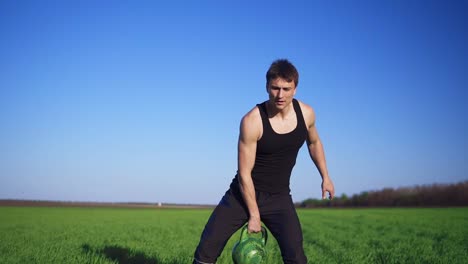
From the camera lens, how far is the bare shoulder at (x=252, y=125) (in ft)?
14.8

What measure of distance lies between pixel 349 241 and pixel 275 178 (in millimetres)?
7385

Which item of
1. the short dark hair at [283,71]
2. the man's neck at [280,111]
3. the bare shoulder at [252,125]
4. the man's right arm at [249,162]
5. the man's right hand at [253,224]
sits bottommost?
the man's right hand at [253,224]

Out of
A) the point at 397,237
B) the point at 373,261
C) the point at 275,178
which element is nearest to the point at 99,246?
the point at 373,261

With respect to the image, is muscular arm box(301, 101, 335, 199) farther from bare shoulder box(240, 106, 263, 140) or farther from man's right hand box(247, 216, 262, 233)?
man's right hand box(247, 216, 262, 233)

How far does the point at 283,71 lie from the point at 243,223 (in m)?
1.65

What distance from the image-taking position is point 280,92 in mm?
4348

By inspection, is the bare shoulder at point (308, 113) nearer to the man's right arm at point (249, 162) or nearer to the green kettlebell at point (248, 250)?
the man's right arm at point (249, 162)

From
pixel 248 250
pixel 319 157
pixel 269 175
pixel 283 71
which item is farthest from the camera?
pixel 319 157

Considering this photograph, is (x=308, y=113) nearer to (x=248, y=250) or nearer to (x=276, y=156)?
(x=276, y=156)

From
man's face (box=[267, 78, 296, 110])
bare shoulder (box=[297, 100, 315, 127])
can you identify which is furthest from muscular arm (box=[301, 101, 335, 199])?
man's face (box=[267, 78, 296, 110])

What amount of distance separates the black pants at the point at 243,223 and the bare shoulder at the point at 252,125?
0.67 meters

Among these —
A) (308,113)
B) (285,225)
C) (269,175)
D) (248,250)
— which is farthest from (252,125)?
(248,250)

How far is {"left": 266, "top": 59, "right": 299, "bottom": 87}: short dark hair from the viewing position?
4.28 metres

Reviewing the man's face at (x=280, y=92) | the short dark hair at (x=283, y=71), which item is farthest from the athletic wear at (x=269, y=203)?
the short dark hair at (x=283, y=71)
